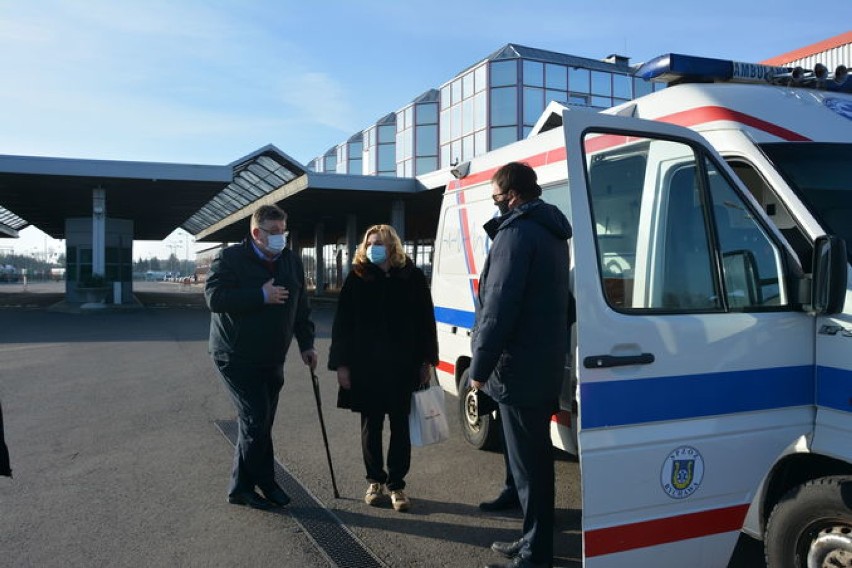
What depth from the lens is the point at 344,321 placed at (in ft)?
13.8

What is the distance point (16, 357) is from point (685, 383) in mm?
11363

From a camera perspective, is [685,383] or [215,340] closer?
[685,383]

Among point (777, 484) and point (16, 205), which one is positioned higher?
→ point (16, 205)

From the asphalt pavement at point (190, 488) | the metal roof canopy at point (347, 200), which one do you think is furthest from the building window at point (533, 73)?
the asphalt pavement at point (190, 488)

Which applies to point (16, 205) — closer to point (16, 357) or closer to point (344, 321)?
point (16, 357)

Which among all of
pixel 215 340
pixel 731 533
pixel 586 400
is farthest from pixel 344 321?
pixel 731 533

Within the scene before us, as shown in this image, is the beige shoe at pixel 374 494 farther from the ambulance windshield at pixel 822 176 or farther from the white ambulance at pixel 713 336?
the ambulance windshield at pixel 822 176

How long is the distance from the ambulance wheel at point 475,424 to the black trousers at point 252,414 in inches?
64.2

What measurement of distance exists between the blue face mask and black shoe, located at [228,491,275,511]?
1753 mm

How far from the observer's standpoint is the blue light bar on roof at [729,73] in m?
3.47

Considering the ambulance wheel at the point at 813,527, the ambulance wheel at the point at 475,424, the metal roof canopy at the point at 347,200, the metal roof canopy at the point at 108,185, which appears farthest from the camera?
the metal roof canopy at the point at 347,200

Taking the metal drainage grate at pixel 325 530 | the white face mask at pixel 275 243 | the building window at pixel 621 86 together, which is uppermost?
the building window at pixel 621 86

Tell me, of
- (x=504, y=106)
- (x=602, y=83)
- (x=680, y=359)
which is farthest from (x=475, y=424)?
(x=602, y=83)

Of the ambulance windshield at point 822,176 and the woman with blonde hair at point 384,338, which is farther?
the woman with blonde hair at point 384,338
